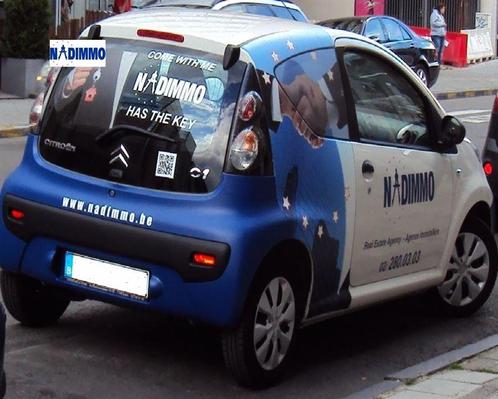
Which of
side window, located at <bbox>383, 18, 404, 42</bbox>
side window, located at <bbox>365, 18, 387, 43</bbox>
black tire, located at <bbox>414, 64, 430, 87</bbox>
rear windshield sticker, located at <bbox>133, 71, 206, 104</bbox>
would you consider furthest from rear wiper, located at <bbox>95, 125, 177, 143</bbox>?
black tire, located at <bbox>414, 64, 430, 87</bbox>

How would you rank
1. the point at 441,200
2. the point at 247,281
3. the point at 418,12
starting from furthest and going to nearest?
the point at 418,12
the point at 441,200
the point at 247,281

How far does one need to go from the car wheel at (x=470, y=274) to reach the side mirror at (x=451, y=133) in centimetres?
62

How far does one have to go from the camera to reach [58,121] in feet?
19.9

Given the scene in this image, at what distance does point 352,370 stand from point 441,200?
1.22 m

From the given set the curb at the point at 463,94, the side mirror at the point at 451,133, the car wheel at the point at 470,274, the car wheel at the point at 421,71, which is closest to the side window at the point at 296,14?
the car wheel at the point at 421,71

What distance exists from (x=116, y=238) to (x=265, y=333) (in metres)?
0.86

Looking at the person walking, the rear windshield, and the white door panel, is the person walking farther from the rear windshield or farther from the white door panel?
the rear windshield

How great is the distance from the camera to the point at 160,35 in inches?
233

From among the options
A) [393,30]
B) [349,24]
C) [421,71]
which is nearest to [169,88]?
[349,24]

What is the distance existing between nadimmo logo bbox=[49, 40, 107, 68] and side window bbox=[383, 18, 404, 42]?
18.1 meters

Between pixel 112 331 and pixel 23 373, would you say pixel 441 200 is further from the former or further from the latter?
pixel 23 373

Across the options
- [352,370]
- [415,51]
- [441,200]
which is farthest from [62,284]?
[415,51]

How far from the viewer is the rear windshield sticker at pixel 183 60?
5.72 meters

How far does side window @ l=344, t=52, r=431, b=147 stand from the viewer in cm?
639
